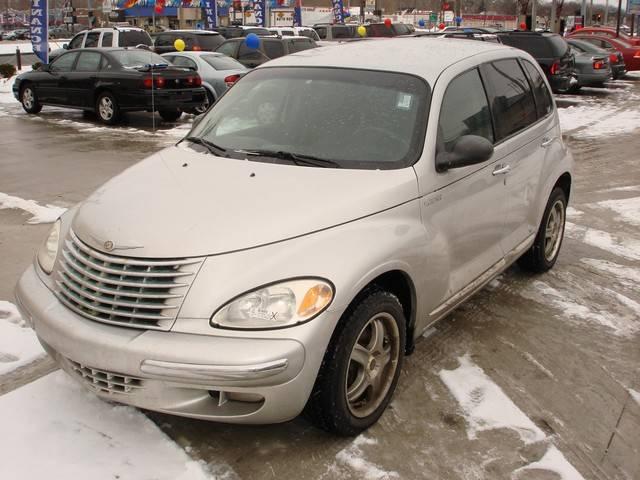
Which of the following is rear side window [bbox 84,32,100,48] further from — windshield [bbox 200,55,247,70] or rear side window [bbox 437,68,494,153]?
rear side window [bbox 437,68,494,153]

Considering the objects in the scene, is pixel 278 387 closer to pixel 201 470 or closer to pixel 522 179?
pixel 201 470

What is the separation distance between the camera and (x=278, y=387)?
282 cm

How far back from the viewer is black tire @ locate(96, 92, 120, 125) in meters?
14.2

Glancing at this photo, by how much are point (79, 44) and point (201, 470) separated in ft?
63.3

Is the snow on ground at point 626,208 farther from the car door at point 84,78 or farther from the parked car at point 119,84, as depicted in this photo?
the car door at point 84,78

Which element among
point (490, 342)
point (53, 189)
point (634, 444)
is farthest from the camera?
point (53, 189)

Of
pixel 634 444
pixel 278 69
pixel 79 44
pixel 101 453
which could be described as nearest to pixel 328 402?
pixel 101 453

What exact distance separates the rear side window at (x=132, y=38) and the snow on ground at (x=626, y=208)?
15429 millimetres

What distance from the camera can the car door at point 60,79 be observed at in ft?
49.2

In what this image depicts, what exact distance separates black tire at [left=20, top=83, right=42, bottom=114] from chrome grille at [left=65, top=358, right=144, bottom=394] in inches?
568

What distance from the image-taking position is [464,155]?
12.4 feet

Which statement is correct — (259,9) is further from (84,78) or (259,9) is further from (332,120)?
(332,120)

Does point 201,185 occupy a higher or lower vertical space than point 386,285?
higher

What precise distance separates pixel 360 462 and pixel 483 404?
0.88 metres
